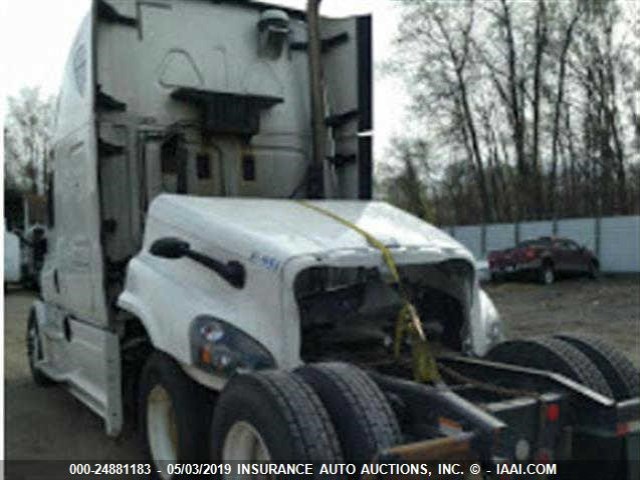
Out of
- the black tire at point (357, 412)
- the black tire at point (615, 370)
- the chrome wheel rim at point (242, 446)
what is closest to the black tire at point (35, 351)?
the chrome wheel rim at point (242, 446)

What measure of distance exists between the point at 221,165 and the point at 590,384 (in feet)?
11.4

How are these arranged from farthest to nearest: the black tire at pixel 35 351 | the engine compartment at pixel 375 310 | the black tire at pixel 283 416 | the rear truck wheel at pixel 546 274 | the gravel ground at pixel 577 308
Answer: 1. the rear truck wheel at pixel 546 274
2. the gravel ground at pixel 577 308
3. the black tire at pixel 35 351
4. the engine compartment at pixel 375 310
5. the black tire at pixel 283 416

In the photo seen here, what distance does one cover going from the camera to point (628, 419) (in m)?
3.96

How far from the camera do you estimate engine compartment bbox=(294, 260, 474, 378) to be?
4801mm

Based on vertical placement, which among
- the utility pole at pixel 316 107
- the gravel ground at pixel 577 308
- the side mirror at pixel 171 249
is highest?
the utility pole at pixel 316 107

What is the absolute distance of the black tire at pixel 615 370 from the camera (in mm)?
4441

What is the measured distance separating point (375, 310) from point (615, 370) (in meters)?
1.47

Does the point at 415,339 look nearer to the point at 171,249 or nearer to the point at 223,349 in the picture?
the point at 223,349

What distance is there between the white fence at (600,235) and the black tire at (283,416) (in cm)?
2401

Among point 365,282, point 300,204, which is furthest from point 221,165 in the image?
point 365,282

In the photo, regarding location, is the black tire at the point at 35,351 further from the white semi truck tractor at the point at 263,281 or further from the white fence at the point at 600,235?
the white fence at the point at 600,235

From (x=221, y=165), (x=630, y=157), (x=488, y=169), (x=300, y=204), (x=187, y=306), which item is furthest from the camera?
(x=488, y=169)

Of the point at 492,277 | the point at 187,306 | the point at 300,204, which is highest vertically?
the point at 300,204

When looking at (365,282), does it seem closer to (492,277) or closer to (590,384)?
(590,384)
